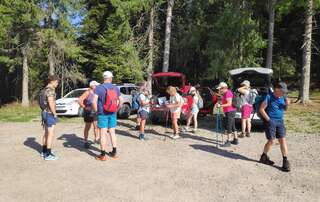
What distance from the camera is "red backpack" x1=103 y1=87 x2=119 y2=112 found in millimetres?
8781

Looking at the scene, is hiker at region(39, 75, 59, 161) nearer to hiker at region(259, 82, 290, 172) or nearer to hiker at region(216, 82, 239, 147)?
hiker at region(216, 82, 239, 147)

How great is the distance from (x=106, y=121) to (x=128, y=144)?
2.25m

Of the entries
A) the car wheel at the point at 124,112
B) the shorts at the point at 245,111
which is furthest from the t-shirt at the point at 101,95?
the car wheel at the point at 124,112

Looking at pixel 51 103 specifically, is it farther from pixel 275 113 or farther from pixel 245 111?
pixel 245 111

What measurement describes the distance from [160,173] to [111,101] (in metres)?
1.94

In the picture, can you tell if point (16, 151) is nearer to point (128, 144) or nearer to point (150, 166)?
→ point (128, 144)

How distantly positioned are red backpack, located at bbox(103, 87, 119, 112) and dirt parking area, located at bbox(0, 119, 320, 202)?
3.84 feet

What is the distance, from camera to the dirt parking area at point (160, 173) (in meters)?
6.70

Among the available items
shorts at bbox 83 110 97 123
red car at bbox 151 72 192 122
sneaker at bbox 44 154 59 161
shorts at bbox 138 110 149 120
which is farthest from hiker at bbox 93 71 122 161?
red car at bbox 151 72 192 122

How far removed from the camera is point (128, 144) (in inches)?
434

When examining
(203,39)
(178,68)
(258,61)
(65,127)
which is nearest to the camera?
(65,127)

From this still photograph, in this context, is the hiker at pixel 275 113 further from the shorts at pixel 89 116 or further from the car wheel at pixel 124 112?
the car wheel at pixel 124 112

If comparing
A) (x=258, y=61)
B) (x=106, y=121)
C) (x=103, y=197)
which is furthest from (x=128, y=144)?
(x=258, y=61)

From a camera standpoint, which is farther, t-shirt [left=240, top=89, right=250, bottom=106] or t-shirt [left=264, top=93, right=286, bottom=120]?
t-shirt [left=240, top=89, right=250, bottom=106]
